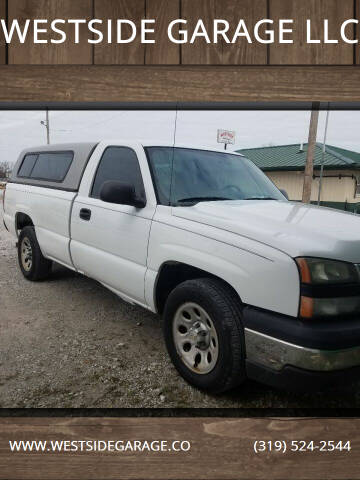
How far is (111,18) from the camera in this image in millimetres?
1282

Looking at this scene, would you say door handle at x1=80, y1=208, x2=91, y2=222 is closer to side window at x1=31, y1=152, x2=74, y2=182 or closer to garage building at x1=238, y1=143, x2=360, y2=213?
side window at x1=31, y1=152, x2=74, y2=182

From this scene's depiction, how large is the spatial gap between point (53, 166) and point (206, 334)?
1.43 m

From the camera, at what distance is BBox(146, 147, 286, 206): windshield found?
1606 millimetres

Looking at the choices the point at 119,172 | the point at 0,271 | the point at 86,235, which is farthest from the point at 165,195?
the point at 0,271

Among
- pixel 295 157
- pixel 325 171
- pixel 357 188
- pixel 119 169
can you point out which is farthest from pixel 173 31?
pixel 119 169

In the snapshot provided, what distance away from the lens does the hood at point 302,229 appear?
127 centimetres

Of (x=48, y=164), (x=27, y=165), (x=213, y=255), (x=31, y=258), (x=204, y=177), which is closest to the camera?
(x=213, y=255)

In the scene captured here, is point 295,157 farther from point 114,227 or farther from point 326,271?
point 114,227

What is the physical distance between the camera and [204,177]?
1808mm

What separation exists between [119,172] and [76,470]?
5.23ft

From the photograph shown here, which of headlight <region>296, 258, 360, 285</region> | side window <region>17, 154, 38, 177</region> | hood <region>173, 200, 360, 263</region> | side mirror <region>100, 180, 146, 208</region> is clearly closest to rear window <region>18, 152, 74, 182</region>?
side window <region>17, 154, 38, 177</region>

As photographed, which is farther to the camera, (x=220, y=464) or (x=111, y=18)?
(x=111, y=18)

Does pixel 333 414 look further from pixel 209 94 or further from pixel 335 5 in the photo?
pixel 335 5

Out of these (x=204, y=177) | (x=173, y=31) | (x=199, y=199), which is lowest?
(x=199, y=199)
